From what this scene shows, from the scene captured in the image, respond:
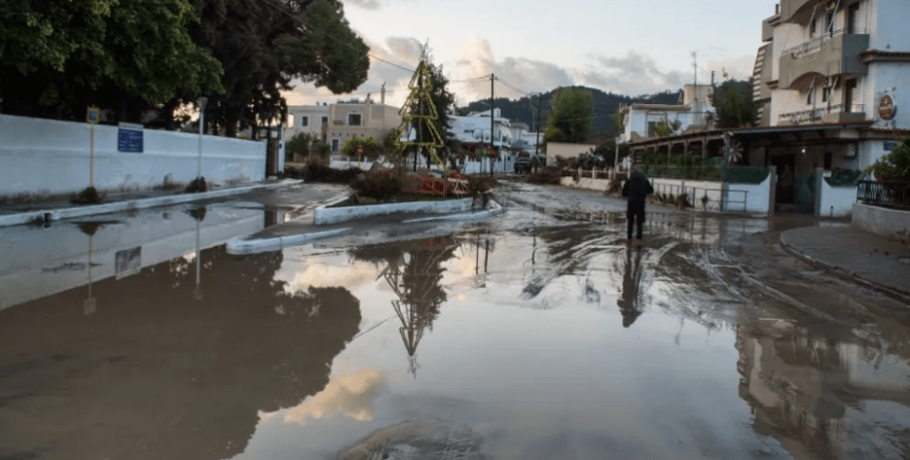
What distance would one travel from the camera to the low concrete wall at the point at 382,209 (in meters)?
20.4

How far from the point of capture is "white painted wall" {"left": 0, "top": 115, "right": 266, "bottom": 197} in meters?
22.7

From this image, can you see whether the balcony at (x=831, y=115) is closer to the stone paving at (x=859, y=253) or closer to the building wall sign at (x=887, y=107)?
the building wall sign at (x=887, y=107)

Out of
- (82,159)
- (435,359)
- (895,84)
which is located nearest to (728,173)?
(895,84)

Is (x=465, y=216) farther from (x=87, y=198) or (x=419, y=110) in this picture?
(x=87, y=198)

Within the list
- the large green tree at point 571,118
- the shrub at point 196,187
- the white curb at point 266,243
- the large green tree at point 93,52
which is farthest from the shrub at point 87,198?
the large green tree at point 571,118

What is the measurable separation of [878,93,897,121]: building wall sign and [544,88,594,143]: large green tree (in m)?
69.6

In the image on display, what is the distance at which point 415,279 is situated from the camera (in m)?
12.4

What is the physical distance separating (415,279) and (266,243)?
4.50m

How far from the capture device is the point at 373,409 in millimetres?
5922

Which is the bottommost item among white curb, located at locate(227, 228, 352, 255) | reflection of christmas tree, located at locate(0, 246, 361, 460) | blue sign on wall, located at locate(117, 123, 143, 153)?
reflection of christmas tree, located at locate(0, 246, 361, 460)

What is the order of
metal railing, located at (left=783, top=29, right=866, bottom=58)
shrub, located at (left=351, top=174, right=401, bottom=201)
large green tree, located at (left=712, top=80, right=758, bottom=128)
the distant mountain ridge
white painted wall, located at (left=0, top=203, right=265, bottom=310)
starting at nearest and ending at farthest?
white painted wall, located at (left=0, top=203, right=265, bottom=310) < shrub, located at (left=351, top=174, right=401, bottom=201) < metal railing, located at (left=783, top=29, right=866, bottom=58) < large green tree, located at (left=712, top=80, right=758, bottom=128) < the distant mountain ridge

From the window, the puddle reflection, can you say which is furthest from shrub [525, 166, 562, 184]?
the puddle reflection

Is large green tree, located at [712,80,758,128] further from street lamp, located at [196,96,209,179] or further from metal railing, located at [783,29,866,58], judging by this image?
street lamp, located at [196,96,209,179]

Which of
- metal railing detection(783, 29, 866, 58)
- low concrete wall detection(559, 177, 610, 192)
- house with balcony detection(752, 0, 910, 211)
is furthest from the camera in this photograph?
low concrete wall detection(559, 177, 610, 192)
